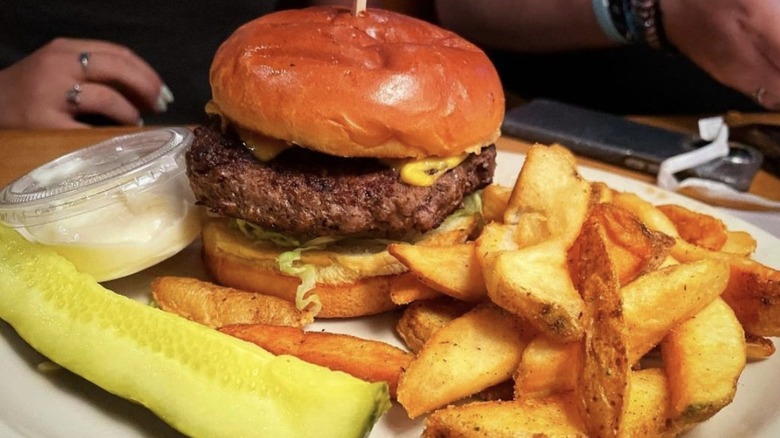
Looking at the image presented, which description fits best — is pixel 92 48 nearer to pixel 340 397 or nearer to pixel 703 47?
pixel 340 397

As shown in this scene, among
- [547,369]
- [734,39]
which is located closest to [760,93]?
[734,39]

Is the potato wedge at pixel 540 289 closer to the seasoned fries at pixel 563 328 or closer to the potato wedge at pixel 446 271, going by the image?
the seasoned fries at pixel 563 328

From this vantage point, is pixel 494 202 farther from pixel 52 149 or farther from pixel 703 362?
pixel 52 149

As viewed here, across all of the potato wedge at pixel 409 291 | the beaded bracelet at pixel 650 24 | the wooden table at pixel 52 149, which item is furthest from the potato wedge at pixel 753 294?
the beaded bracelet at pixel 650 24

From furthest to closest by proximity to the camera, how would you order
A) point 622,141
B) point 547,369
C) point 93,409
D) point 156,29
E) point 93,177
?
1. point 156,29
2. point 622,141
3. point 93,177
4. point 93,409
5. point 547,369

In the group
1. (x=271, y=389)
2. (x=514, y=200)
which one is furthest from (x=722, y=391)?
(x=271, y=389)

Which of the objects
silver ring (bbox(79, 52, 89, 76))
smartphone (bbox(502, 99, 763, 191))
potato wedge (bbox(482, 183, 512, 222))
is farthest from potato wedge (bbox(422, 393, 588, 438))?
silver ring (bbox(79, 52, 89, 76))
